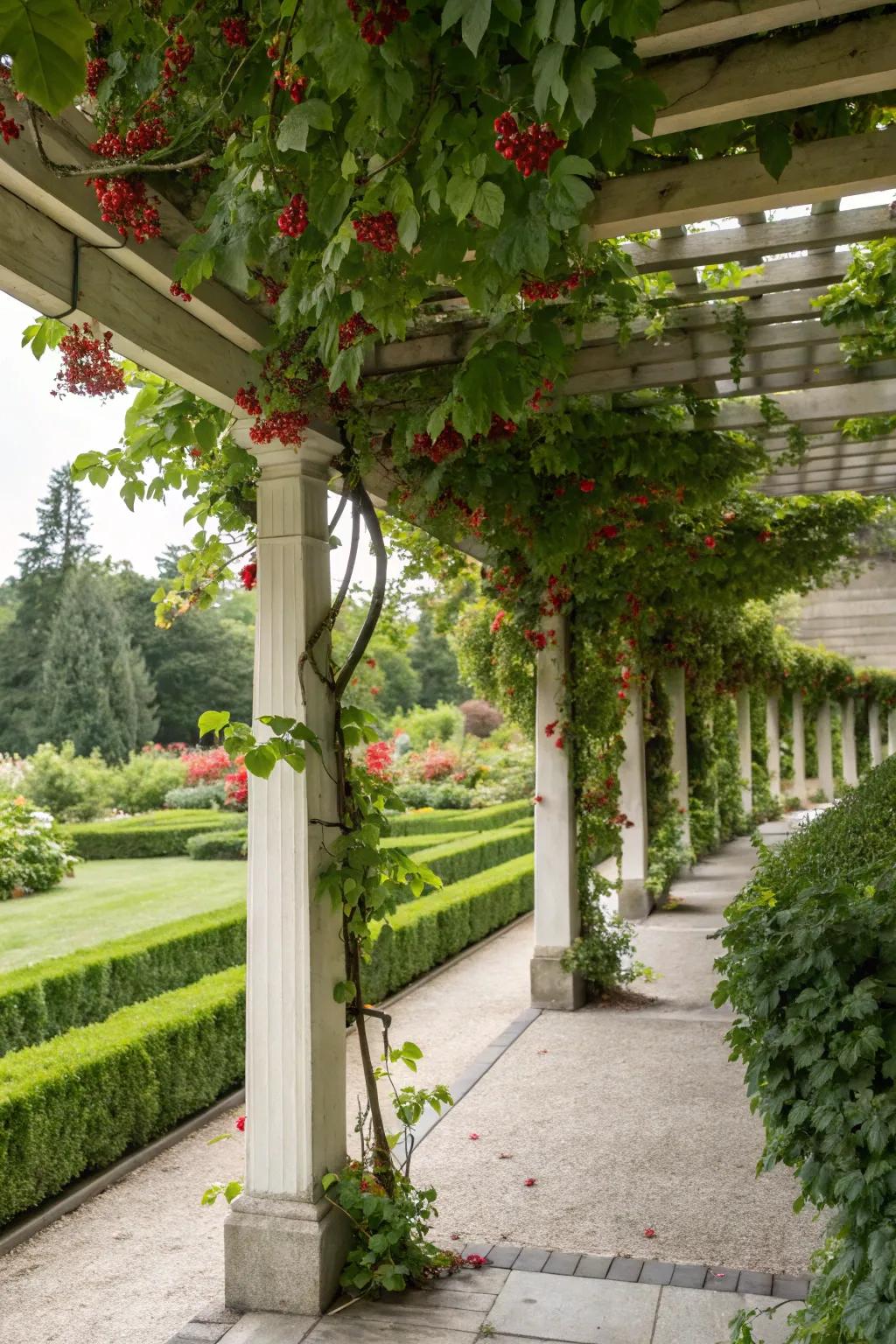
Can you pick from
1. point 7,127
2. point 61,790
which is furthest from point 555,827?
point 61,790

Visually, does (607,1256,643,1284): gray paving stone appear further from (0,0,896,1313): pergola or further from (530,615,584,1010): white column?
(530,615,584,1010): white column

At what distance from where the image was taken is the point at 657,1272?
11.1 feet

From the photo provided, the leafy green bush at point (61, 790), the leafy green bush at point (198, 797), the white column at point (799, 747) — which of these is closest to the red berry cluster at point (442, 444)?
Result: the white column at point (799, 747)

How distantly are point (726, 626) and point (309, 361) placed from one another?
7944 millimetres

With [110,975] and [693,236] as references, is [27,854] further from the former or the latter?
[693,236]

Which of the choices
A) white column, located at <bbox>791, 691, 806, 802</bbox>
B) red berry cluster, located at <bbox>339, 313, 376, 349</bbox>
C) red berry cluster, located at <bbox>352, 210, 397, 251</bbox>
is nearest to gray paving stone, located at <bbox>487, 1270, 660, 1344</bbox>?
red berry cluster, located at <bbox>339, 313, 376, 349</bbox>

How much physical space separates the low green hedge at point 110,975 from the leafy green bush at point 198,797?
12022 millimetres

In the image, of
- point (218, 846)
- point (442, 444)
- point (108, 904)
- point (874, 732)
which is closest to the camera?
point (442, 444)

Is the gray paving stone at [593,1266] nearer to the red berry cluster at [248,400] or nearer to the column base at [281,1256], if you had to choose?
the column base at [281,1256]

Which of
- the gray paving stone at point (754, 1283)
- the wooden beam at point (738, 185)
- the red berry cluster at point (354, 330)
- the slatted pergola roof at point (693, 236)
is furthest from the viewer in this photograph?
the gray paving stone at point (754, 1283)

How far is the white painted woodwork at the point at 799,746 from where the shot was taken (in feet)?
54.1

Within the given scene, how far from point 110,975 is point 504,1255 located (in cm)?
350

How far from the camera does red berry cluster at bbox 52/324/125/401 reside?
8.30 ft

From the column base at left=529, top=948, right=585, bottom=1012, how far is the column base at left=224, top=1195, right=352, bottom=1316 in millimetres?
3526
